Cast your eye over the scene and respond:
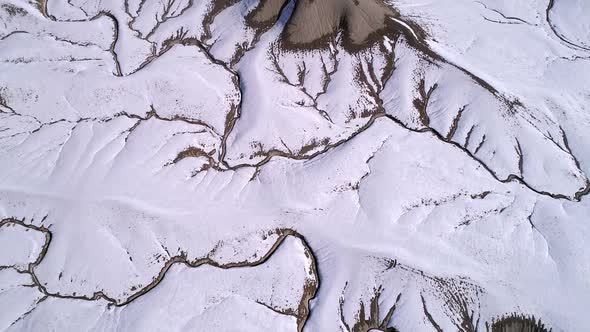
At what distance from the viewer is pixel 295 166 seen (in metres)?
17.6

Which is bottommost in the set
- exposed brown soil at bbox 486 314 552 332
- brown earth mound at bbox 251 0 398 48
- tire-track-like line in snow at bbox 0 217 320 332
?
tire-track-like line in snow at bbox 0 217 320 332

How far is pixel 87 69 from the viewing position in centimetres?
2095

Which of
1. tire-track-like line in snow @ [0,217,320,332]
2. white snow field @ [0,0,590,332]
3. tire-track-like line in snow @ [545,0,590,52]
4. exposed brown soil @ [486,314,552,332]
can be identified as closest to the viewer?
exposed brown soil @ [486,314,552,332]

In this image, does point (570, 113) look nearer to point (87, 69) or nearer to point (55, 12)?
point (87, 69)

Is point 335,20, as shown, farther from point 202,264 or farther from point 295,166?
point 202,264

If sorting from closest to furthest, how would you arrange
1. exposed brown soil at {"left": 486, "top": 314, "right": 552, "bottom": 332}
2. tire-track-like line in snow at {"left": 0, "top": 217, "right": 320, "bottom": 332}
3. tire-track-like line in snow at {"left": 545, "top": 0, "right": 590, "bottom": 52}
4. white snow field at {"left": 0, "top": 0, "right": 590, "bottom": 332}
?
exposed brown soil at {"left": 486, "top": 314, "right": 552, "bottom": 332} < white snow field at {"left": 0, "top": 0, "right": 590, "bottom": 332} < tire-track-like line in snow at {"left": 0, "top": 217, "right": 320, "bottom": 332} < tire-track-like line in snow at {"left": 545, "top": 0, "right": 590, "bottom": 52}

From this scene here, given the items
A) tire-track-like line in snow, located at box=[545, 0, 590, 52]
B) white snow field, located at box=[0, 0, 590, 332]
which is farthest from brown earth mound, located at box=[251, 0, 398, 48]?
tire-track-like line in snow, located at box=[545, 0, 590, 52]

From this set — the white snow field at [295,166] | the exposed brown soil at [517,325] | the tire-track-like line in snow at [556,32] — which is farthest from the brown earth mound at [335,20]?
the exposed brown soil at [517,325]

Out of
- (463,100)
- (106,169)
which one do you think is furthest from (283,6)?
(106,169)

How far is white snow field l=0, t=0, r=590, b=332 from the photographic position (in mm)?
14695

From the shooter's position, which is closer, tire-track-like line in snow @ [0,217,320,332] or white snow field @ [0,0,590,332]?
white snow field @ [0,0,590,332]

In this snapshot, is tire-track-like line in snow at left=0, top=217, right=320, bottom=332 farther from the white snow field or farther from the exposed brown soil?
the exposed brown soil

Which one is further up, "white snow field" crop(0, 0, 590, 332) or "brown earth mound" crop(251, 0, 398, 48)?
"brown earth mound" crop(251, 0, 398, 48)

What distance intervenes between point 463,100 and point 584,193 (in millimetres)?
6042
